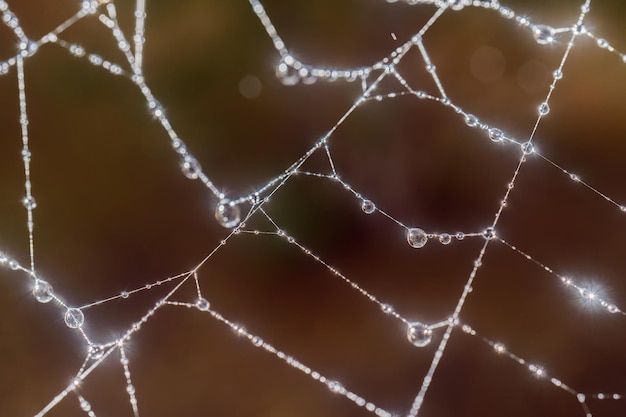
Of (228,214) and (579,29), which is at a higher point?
(579,29)

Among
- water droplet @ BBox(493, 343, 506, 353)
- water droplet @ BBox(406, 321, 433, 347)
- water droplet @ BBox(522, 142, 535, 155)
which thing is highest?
water droplet @ BBox(522, 142, 535, 155)

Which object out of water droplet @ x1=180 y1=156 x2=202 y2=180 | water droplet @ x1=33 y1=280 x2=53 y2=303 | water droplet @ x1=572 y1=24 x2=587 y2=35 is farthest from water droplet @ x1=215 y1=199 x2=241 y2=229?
water droplet @ x1=572 y1=24 x2=587 y2=35

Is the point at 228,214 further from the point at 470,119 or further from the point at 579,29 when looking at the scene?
the point at 579,29

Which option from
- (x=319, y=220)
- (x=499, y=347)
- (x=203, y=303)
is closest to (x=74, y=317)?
(x=203, y=303)

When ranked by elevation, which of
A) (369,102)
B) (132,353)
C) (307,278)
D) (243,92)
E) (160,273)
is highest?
(369,102)

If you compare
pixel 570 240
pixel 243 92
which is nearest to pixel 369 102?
pixel 243 92

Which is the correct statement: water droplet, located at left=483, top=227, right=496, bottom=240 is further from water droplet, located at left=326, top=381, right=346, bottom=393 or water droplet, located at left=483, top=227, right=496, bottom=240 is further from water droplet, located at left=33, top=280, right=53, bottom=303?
water droplet, located at left=33, top=280, right=53, bottom=303

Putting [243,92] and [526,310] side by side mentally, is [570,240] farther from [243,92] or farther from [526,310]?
[243,92]
